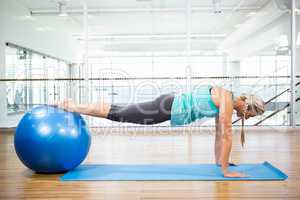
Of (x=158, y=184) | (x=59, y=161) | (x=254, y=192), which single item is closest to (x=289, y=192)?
(x=254, y=192)

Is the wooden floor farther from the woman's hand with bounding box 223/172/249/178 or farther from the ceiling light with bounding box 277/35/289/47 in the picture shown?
the ceiling light with bounding box 277/35/289/47

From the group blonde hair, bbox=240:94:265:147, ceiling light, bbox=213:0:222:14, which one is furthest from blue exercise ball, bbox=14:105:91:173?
ceiling light, bbox=213:0:222:14

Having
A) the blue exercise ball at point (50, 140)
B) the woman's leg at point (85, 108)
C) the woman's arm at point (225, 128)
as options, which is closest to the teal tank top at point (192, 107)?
the woman's arm at point (225, 128)

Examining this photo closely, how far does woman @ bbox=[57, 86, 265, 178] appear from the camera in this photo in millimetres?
2500

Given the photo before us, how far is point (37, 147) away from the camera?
2.39 m

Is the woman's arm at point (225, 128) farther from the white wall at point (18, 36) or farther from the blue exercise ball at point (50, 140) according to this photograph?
the white wall at point (18, 36)

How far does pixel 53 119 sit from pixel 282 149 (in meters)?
2.48

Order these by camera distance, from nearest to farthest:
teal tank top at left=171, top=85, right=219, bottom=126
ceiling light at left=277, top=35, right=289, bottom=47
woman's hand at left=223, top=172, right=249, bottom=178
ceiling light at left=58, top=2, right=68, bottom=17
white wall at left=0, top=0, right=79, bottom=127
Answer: woman's hand at left=223, top=172, right=249, bottom=178
teal tank top at left=171, top=85, right=219, bottom=126
white wall at left=0, top=0, right=79, bottom=127
ceiling light at left=58, top=2, right=68, bottom=17
ceiling light at left=277, top=35, right=289, bottom=47

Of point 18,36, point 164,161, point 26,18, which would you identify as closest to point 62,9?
point 26,18

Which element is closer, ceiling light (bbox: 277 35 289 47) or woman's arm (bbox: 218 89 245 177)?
woman's arm (bbox: 218 89 245 177)

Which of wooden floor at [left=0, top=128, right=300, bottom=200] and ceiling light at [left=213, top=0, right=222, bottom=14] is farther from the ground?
ceiling light at [left=213, top=0, right=222, bottom=14]

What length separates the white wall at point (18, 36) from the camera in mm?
6613

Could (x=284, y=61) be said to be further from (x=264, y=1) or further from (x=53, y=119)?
(x=53, y=119)

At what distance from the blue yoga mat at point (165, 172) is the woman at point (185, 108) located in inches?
7.9
